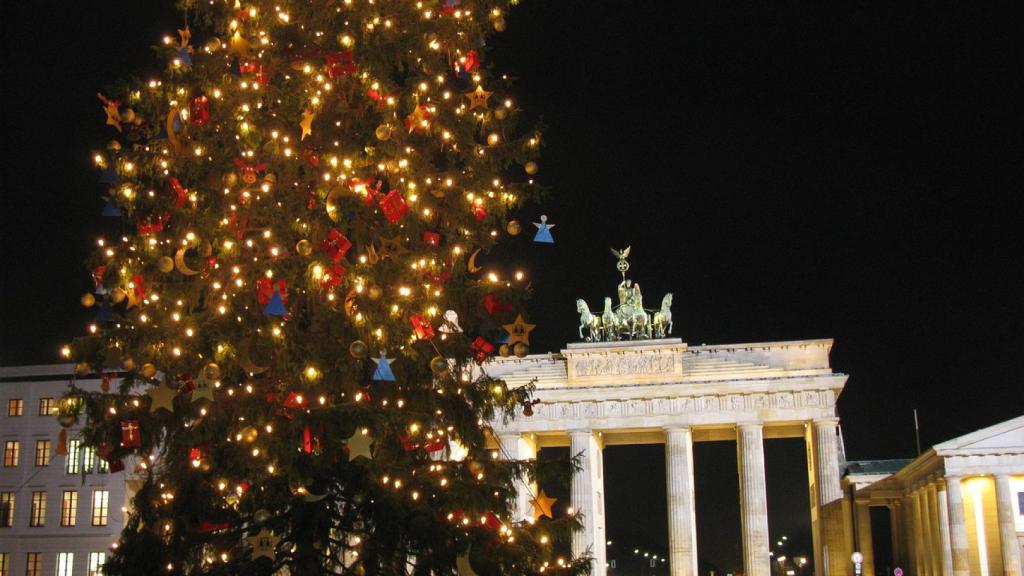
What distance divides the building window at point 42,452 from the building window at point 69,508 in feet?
6.64

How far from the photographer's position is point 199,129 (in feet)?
61.2

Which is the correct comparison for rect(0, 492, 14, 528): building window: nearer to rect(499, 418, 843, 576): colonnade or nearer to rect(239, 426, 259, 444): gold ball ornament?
rect(499, 418, 843, 576): colonnade

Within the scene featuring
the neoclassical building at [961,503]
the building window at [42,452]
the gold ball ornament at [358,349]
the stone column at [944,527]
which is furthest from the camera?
the building window at [42,452]

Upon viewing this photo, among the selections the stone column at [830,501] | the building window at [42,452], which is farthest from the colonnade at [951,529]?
the building window at [42,452]

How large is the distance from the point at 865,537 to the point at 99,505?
45.0 metres

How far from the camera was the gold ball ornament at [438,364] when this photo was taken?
57.7 feet

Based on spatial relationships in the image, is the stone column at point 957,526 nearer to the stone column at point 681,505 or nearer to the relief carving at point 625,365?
the stone column at point 681,505

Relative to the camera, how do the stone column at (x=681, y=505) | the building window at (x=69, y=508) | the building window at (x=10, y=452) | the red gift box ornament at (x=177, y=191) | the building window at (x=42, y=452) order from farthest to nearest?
the stone column at (x=681, y=505) → the building window at (x=10, y=452) → the building window at (x=42, y=452) → the building window at (x=69, y=508) → the red gift box ornament at (x=177, y=191)

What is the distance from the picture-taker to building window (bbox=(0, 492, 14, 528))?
59.6 m

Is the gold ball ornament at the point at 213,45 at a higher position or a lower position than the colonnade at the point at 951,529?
higher

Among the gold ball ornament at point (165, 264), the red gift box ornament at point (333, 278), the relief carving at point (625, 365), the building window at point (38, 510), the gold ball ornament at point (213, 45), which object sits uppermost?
the relief carving at point (625, 365)

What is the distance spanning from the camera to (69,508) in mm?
59375

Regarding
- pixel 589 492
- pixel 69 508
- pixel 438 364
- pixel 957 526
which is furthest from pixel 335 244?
pixel 589 492

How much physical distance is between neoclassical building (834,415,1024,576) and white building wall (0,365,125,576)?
41700mm
